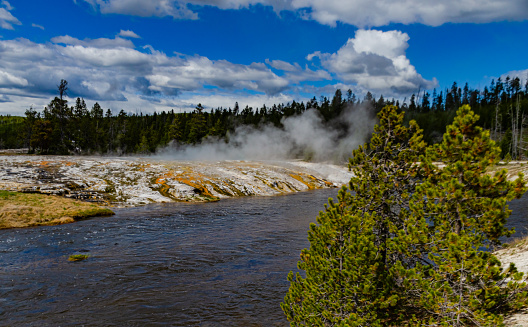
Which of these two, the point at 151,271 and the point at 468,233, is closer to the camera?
the point at 468,233

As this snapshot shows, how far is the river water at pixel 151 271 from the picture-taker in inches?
409

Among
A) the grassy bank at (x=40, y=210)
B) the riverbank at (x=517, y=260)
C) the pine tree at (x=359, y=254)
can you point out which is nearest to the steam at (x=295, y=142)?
the grassy bank at (x=40, y=210)

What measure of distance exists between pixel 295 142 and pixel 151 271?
6626 centimetres

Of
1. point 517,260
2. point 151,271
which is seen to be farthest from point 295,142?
point 517,260

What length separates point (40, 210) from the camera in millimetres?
22891

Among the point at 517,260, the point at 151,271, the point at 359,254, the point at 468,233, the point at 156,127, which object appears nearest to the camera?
the point at 468,233

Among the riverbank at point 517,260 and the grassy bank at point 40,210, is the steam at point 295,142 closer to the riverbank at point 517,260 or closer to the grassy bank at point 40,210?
the grassy bank at point 40,210

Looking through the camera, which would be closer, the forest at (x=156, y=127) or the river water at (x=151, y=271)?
the river water at (x=151, y=271)

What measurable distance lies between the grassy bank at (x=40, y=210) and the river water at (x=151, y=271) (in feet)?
4.18

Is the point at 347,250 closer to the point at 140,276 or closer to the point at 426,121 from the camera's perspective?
the point at 140,276

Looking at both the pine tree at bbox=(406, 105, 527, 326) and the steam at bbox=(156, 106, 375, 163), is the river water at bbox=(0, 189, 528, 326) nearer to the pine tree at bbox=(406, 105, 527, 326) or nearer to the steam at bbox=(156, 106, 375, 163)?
the pine tree at bbox=(406, 105, 527, 326)

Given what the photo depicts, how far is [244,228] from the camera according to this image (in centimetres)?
2211

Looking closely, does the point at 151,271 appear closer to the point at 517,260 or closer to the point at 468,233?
the point at 468,233

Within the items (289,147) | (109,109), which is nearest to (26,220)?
(289,147)
